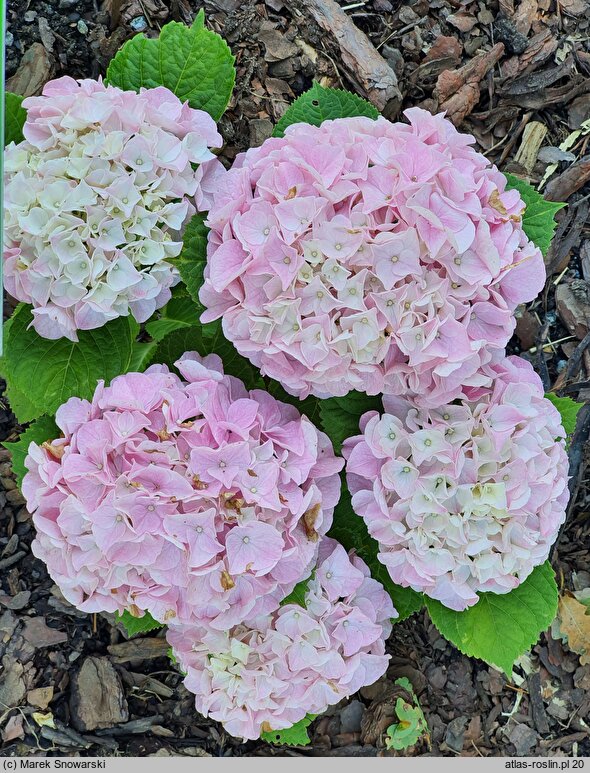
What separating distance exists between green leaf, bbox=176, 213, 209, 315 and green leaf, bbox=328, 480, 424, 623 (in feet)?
2.22

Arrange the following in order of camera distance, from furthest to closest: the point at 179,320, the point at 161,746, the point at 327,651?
1. the point at 161,746
2. the point at 179,320
3. the point at 327,651

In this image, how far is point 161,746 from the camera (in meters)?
2.32

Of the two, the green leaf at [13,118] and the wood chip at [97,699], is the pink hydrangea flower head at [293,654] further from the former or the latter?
the green leaf at [13,118]

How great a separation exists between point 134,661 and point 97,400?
47.9 inches

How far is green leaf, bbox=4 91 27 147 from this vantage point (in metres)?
1.66

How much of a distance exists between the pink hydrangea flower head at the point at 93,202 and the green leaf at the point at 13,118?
0.16m

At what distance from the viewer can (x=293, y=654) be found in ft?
5.17

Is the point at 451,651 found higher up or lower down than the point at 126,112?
lower down

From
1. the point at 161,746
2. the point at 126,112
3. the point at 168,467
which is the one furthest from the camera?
the point at 161,746

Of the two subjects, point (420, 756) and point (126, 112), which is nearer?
point (126, 112)

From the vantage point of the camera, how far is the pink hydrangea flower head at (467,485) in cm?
147

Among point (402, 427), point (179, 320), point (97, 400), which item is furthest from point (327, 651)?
point (179, 320)

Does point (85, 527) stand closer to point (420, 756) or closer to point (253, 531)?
point (253, 531)

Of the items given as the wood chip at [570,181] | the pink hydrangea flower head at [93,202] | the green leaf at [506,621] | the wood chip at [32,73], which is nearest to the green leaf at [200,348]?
the pink hydrangea flower head at [93,202]
